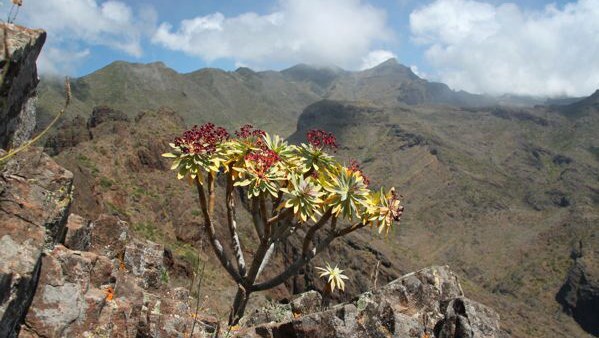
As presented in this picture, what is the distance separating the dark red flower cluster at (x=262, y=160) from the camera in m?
8.64

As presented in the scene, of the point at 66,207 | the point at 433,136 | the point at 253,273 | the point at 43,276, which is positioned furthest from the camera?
the point at 433,136

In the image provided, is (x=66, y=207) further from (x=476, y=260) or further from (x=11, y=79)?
(x=476, y=260)

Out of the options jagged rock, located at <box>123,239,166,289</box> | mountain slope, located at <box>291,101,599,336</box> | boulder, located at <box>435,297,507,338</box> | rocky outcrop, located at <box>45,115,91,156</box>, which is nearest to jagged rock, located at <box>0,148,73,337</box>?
jagged rock, located at <box>123,239,166,289</box>

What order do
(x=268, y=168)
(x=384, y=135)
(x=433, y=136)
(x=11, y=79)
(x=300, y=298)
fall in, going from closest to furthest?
(x=11, y=79), (x=268, y=168), (x=300, y=298), (x=433, y=136), (x=384, y=135)

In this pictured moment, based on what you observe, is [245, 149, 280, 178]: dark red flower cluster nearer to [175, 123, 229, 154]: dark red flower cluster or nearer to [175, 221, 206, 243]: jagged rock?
[175, 123, 229, 154]: dark red flower cluster

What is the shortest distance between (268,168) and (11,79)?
436cm

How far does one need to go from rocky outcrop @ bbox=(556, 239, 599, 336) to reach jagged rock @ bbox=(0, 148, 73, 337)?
99.5 meters

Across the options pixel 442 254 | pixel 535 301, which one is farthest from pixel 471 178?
pixel 535 301

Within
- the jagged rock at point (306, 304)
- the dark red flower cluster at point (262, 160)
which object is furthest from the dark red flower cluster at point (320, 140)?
the jagged rock at point (306, 304)

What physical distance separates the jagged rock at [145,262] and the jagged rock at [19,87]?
159 inches

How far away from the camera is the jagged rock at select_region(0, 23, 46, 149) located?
7.53 meters

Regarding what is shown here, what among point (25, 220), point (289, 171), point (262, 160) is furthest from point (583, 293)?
point (25, 220)

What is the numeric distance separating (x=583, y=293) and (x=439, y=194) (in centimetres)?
5209

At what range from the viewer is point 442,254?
4163 inches
